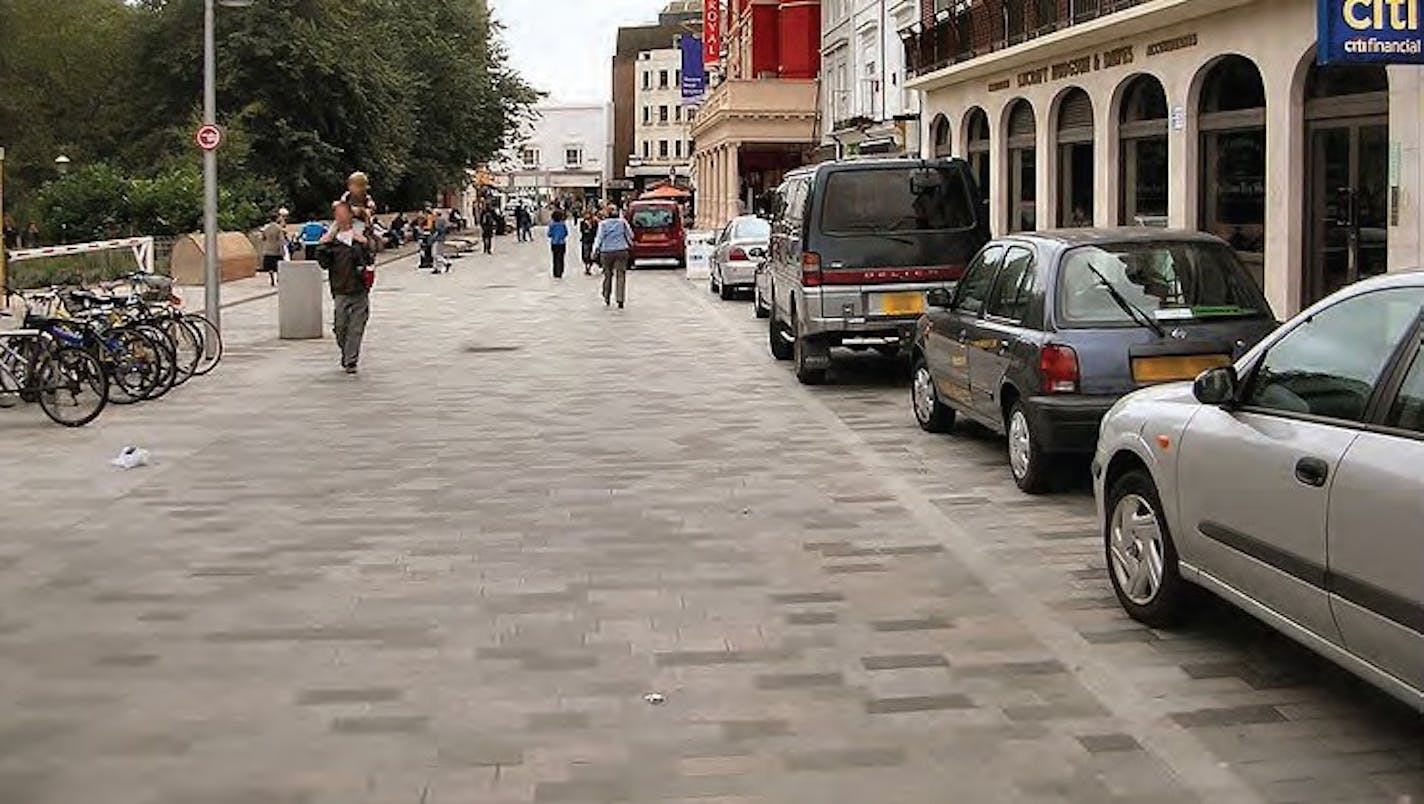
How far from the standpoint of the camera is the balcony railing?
22.5 metres

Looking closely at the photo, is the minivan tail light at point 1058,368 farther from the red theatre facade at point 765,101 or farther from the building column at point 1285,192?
the red theatre facade at point 765,101

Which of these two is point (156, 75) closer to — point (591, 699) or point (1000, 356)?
point (1000, 356)

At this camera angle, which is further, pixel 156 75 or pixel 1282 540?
pixel 156 75

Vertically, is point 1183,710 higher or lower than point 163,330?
lower

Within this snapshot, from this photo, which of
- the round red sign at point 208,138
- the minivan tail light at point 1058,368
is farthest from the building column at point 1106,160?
the minivan tail light at point 1058,368

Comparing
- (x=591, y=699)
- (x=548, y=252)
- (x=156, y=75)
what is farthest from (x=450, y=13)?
(x=591, y=699)

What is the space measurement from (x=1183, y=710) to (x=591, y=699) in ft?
6.62

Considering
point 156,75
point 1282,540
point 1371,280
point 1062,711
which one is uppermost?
point 156,75

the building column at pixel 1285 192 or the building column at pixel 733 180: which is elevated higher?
the building column at pixel 733 180

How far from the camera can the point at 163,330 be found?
15500mm

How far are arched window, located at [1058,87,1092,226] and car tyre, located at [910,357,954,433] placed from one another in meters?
12.0

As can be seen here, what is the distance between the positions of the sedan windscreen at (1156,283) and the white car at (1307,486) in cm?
292

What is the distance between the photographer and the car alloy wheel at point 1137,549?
21.3 ft

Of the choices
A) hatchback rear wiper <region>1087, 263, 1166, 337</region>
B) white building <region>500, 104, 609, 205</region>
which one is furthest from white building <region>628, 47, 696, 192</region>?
hatchback rear wiper <region>1087, 263, 1166, 337</region>
